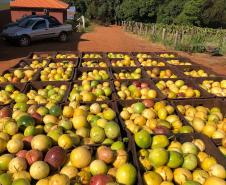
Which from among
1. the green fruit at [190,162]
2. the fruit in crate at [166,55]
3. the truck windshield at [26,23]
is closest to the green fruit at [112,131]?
the green fruit at [190,162]

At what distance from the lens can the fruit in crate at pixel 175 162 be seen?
8.83 ft

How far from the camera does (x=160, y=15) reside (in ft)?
131

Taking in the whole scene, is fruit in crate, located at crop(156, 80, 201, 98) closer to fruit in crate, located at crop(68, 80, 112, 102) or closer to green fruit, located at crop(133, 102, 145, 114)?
green fruit, located at crop(133, 102, 145, 114)

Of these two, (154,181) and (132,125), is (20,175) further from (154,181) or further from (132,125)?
(132,125)

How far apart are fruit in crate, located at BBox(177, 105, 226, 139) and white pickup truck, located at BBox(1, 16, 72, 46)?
1345cm

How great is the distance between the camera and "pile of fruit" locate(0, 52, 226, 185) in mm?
2673

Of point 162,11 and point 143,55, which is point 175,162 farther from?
point 162,11

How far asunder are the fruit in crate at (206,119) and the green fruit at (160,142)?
834mm

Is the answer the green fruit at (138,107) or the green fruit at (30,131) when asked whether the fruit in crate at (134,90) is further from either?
the green fruit at (30,131)

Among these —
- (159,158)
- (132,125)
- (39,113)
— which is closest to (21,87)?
(39,113)

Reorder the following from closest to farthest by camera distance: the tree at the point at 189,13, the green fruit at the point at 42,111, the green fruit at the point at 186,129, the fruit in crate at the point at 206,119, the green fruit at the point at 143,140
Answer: the green fruit at the point at 143,140
the green fruit at the point at 186,129
the fruit in crate at the point at 206,119
the green fruit at the point at 42,111
the tree at the point at 189,13

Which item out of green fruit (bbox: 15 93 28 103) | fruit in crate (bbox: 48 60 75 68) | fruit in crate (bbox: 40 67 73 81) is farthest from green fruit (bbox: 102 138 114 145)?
fruit in crate (bbox: 48 60 75 68)

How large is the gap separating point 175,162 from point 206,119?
1.53 m

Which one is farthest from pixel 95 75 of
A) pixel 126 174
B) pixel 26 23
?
pixel 26 23
